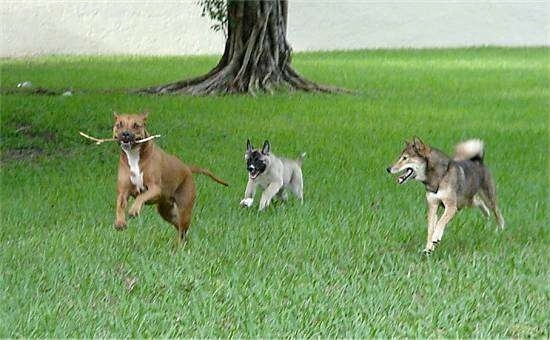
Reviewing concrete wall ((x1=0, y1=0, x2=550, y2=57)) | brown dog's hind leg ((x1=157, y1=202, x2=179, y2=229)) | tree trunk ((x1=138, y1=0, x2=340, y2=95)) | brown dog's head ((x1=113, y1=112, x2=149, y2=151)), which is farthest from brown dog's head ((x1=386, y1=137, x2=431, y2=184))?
concrete wall ((x1=0, y1=0, x2=550, y2=57))

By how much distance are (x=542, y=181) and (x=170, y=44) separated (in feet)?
47.1

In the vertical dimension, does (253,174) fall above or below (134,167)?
below

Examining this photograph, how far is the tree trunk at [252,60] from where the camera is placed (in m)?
15.0

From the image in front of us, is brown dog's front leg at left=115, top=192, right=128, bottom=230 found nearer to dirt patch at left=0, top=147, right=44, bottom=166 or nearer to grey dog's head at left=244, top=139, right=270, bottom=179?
grey dog's head at left=244, top=139, right=270, bottom=179

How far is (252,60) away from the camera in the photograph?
15164mm

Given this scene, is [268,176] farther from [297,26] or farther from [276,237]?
[297,26]

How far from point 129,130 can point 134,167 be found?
0.69 feet

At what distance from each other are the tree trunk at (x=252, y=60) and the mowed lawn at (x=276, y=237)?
1.38 meters

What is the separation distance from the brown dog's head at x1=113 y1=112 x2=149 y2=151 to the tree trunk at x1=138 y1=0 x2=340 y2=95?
29.3 feet

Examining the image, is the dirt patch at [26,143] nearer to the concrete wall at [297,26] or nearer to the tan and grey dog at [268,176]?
the tan and grey dog at [268,176]

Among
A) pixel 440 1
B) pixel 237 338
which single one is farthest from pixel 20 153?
pixel 440 1

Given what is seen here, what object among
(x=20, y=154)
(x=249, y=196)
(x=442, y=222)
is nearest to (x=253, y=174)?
(x=249, y=196)

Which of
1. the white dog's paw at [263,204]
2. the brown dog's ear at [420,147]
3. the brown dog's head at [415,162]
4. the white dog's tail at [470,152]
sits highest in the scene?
the brown dog's ear at [420,147]

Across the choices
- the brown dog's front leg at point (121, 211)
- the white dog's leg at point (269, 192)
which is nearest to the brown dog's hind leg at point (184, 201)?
the brown dog's front leg at point (121, 211)
